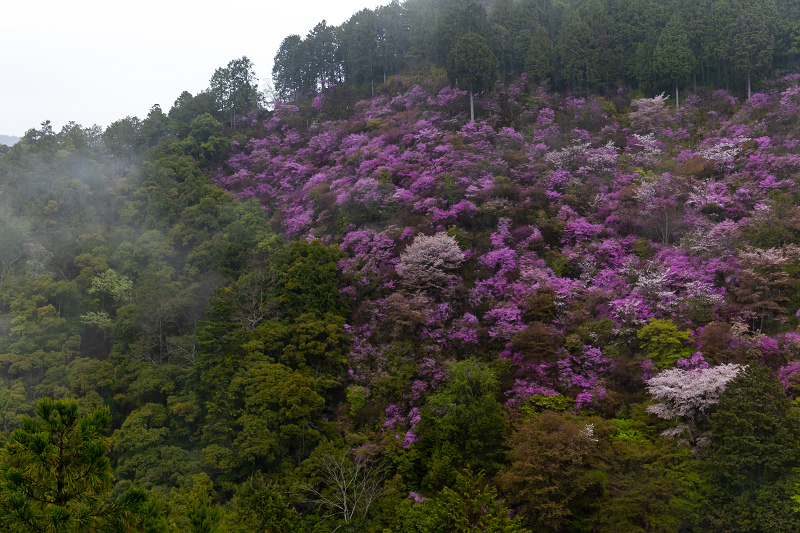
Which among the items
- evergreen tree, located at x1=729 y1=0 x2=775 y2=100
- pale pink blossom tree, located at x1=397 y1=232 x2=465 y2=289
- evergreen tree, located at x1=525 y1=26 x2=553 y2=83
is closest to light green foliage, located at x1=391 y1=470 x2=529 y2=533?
pale pink blossom tree, located at x1=397 y1=232 x2=465 y2=289

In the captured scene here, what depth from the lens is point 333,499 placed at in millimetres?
18359

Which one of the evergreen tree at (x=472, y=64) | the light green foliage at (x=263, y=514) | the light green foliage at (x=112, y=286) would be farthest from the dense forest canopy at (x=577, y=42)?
the light green foliage at (x=263, y=514)

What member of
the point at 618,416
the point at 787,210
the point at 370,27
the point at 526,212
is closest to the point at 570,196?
the point at 526,212

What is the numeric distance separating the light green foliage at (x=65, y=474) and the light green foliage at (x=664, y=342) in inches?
687

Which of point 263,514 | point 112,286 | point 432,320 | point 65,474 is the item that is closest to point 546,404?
A: point 432,320

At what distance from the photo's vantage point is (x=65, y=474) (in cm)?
588

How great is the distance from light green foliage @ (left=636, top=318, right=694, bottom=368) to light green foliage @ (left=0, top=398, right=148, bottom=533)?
17.4m

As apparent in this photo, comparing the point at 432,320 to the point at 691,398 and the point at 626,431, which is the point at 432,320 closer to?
the point at 626,431

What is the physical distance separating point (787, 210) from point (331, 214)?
77.5 ft

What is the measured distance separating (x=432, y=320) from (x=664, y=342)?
9.57m

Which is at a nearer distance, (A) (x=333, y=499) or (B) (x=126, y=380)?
(A) (x=333, y=499)

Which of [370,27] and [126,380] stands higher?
[370,27]

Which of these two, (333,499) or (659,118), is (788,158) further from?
(333,499)

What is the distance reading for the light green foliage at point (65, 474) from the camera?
18.1 feet
